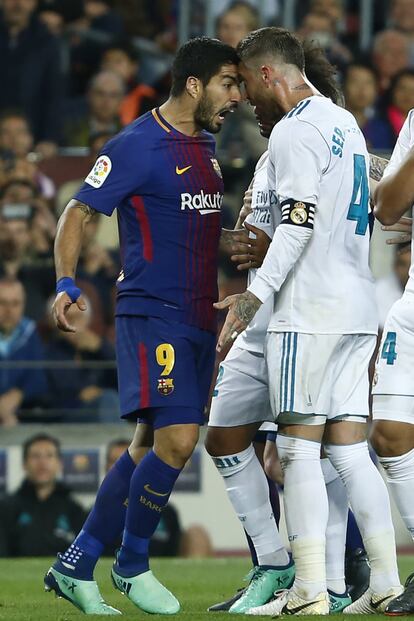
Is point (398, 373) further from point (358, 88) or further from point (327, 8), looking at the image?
point (327, 8)

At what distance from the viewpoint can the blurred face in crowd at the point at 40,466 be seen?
11062 millimetres

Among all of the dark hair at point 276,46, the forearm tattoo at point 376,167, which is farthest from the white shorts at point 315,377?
the dark hair at point 276,46

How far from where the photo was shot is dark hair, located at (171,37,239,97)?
20.4ft

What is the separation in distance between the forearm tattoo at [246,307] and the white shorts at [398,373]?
0.63m

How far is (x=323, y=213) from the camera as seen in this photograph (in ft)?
19.3

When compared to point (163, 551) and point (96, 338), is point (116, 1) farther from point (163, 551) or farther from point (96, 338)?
point (163, 551)

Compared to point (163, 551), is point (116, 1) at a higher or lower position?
higher

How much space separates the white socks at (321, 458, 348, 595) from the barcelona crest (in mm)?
937

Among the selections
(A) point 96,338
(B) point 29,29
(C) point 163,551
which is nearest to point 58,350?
(A) point 96,338

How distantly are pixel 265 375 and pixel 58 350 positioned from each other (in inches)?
221

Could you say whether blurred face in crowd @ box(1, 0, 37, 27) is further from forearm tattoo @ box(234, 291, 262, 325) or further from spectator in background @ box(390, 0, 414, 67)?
forearm tattoo @ box(234, 291, 262, 325)

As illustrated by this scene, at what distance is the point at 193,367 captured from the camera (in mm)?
6199

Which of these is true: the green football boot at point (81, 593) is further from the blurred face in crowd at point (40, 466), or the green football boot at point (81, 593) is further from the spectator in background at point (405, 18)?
the spectator in background at point (405, 18)

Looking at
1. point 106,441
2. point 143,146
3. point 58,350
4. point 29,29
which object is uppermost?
point 29,29
